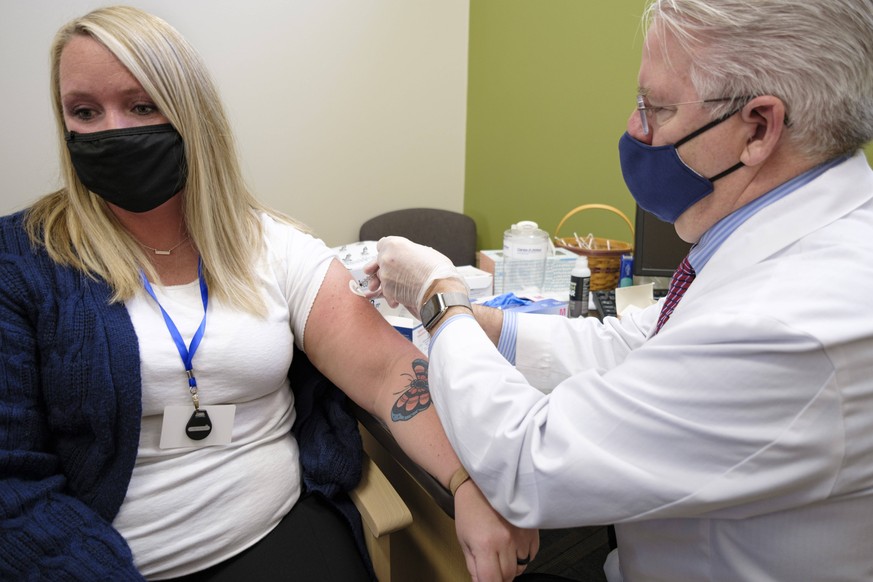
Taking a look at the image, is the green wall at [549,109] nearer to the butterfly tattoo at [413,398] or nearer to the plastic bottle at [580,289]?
the plastic bottle at [580,289]

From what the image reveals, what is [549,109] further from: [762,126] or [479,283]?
[762,126]

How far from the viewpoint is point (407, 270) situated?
1.14 metres

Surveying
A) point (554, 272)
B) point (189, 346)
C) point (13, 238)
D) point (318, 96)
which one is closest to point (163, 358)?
point (189, 346)

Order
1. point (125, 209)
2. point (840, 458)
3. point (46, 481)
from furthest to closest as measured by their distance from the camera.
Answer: point (125, 209), point (46, 481), point (840, 458)

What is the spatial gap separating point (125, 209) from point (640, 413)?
1043 millimetres

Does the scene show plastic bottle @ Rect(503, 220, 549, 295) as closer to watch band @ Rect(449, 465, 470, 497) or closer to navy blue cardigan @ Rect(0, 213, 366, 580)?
watch band @ Rect(449, 465, 470, 497)

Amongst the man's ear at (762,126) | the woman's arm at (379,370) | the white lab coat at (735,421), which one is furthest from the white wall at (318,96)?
the man's ear at (762,126)

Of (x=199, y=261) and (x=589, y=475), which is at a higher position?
(x=199, y=261)

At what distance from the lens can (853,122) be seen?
78cm

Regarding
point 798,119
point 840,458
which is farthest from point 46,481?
point 798,119

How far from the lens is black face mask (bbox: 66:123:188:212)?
1.04 m

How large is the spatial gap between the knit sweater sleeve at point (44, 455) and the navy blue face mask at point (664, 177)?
3.34ft

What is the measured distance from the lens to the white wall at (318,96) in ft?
7.90

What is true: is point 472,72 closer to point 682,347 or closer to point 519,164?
point 519,164
